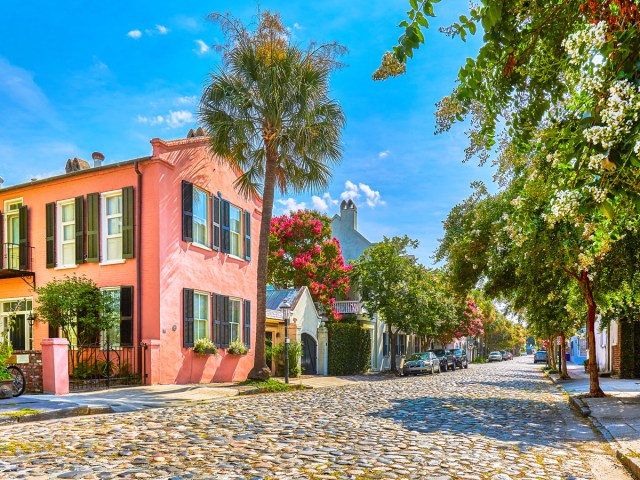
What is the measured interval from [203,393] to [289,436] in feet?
27.4

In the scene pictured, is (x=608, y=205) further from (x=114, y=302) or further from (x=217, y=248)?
(x=217, y=248)

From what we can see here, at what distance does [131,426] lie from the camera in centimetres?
988

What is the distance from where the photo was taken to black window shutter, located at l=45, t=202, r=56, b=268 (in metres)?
20.5

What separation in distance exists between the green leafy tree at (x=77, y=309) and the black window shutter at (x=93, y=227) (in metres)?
0.99

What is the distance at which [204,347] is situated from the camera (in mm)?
20344

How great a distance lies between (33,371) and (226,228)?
9.46 m

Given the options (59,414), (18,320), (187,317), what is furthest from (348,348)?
(59,414)

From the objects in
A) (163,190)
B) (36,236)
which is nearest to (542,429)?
(163,190)

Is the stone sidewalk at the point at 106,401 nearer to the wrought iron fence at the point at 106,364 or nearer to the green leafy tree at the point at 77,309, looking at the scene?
the wrought iron fence at the point at 106,364

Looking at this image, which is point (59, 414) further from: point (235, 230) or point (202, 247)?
point (235, 230)

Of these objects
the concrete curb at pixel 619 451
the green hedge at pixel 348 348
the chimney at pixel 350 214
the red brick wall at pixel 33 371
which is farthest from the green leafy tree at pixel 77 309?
the chimney at pixel 350 214

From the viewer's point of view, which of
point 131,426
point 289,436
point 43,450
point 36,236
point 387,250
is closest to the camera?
point 43,450

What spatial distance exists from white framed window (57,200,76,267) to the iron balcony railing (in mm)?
1446

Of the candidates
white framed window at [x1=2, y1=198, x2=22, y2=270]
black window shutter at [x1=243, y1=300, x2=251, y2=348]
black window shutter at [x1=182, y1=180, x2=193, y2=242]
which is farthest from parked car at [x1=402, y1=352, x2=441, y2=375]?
white framed window at [x1=2, y1=198, x2=22, y2=270]
